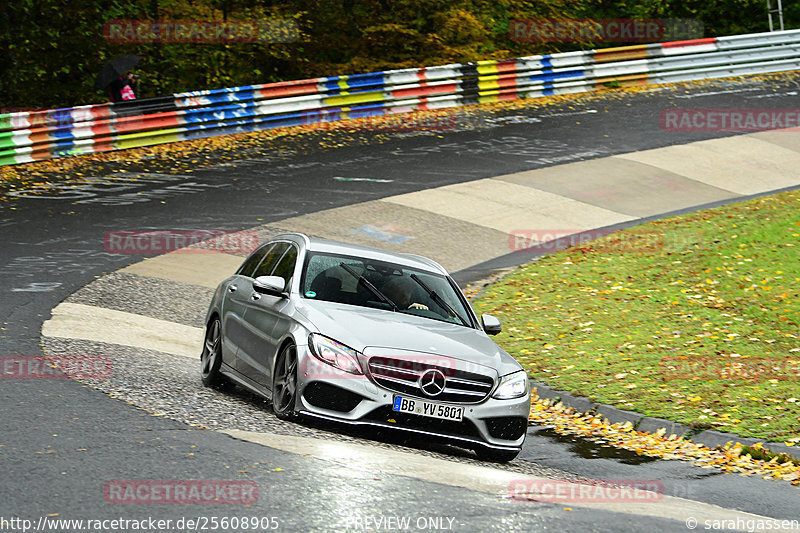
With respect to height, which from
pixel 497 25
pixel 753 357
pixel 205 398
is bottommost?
pixel 753 357

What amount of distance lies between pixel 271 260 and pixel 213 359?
1092mm

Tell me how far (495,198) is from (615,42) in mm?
24160

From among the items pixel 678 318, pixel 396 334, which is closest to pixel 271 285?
pixel 396 334

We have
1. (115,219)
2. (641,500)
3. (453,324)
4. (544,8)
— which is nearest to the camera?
(641,500)

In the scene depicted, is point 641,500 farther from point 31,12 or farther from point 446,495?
point 31,12

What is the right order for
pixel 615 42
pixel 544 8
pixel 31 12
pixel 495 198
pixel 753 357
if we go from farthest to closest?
pixel 615 42 < pixel 544 8 < pixel 31 12 < pixel 495 198 < pixel 753 357

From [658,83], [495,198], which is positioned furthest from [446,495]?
[658,83]

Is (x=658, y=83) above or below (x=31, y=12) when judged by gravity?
below

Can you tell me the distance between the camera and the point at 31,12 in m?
31.6

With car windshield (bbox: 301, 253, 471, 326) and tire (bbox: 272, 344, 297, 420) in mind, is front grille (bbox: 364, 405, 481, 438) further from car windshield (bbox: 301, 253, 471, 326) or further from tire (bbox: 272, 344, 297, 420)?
car windshield (bbox: 301, 253, 471, 326)

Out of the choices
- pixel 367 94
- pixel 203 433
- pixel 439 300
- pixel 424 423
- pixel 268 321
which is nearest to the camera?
pixel 203 433

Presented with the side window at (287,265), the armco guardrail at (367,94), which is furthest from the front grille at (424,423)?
the armco guardrail at (367,94)

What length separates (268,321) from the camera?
9.26 meters

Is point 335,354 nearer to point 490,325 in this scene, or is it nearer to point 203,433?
point 203,433
